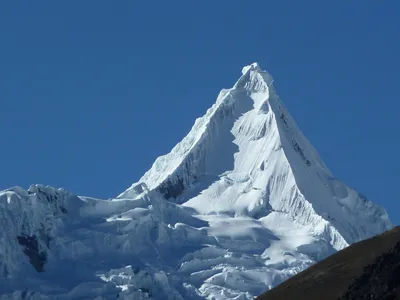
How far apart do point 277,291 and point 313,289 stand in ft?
23.5

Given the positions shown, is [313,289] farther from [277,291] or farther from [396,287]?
[396,287]

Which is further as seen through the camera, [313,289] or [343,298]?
[313,289]

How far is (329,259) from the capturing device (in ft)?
652

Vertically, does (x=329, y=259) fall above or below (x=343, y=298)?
above

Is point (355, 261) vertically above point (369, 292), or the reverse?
point (355, 261)

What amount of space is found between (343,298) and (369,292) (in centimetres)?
605

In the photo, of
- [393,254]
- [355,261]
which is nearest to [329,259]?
[355,261]

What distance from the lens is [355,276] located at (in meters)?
187

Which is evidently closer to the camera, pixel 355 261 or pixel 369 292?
pixel 369 292

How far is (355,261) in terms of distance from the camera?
193m

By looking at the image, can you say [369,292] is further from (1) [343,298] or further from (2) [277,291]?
(2) [277,291]

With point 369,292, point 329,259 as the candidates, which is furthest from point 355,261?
point 369,292

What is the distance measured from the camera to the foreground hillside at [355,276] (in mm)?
171875

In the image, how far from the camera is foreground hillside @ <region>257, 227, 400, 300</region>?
17188 centimetres
